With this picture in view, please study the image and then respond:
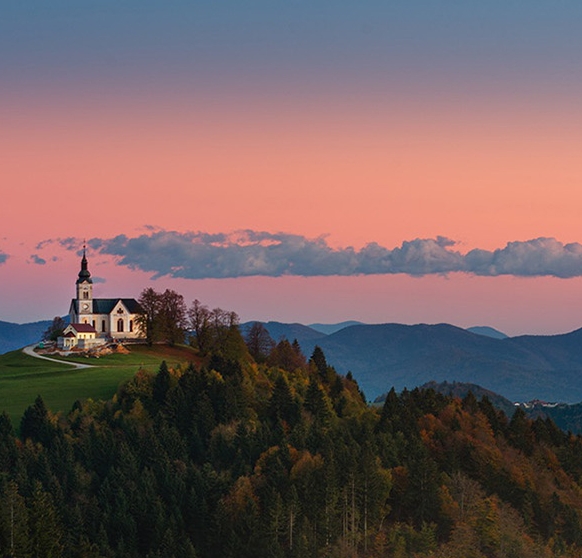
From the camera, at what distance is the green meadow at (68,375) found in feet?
488

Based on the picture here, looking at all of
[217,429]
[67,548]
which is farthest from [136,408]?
[67,548]

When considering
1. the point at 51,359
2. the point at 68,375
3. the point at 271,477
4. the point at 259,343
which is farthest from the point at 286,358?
the point at 271,477

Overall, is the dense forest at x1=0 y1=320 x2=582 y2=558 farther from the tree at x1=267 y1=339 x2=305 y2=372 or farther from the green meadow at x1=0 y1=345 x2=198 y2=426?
the tree at x1=267 y1=339 x2=305 y2=372

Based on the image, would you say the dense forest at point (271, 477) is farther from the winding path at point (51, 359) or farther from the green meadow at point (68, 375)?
the winding path at point (51, 359)

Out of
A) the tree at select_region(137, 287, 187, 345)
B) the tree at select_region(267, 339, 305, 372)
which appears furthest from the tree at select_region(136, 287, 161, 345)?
the tree at select_region(267, 339, 305, 372)

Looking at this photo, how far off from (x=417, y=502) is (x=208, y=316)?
2888 inches

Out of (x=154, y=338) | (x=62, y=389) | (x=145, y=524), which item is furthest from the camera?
(x=154, y=338)

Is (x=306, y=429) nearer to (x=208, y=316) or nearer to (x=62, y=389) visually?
(x=62, y=389)

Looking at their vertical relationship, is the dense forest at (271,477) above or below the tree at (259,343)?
below

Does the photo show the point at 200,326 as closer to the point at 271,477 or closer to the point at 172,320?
the point at 172,320

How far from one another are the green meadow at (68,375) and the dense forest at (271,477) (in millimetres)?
6407

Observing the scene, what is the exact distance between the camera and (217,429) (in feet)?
455

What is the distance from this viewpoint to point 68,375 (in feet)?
538

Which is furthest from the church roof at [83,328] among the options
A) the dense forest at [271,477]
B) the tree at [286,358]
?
the dense forest at [271,477]
